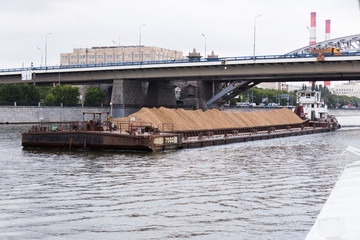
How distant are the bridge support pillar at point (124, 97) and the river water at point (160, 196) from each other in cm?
5853

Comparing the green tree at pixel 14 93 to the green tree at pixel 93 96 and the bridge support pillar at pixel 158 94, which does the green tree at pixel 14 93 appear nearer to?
the green tree at pixel 93 96

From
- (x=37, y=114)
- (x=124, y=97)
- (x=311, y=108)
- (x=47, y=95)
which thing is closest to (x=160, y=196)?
(x=124, y=97)

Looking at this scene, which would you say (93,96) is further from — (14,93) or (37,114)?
(37,114)

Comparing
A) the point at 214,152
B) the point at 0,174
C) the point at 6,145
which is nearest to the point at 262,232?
the point at 0,174

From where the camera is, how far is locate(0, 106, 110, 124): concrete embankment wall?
96938 millimetres

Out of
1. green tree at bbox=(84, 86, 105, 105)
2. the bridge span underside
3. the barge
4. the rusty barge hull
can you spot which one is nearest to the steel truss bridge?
the bridge span underside

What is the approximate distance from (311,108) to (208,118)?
38.6 m

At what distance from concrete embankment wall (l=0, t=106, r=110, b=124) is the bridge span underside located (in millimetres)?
6602

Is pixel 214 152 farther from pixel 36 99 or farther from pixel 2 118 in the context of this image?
pixel 36 99

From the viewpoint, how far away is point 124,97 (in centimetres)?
9631

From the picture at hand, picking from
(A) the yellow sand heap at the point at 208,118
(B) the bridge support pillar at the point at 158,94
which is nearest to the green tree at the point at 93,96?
(B) the bridge support pillar at the point at 158,94

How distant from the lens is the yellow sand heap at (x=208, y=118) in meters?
54.4

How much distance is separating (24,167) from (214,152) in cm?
1741

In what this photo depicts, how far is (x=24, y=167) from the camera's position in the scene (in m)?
31.0
